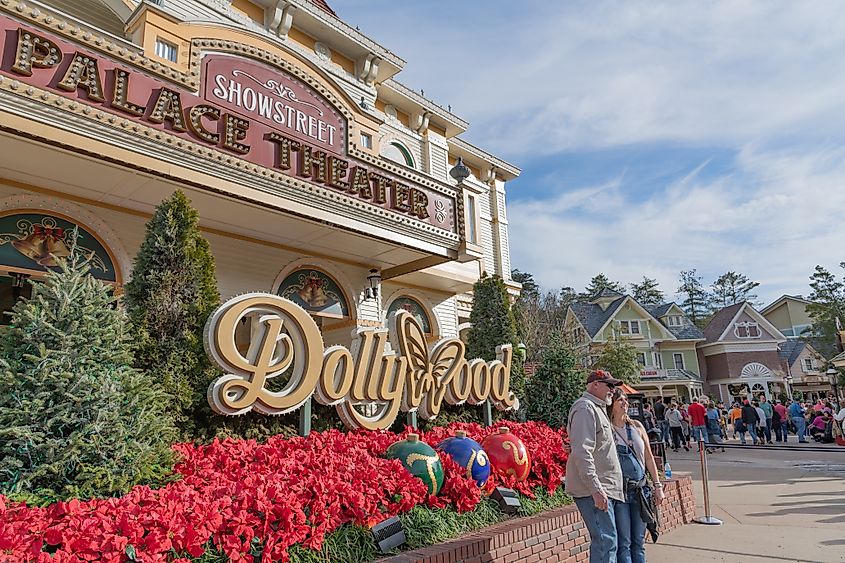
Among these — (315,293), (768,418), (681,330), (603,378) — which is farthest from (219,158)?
(681,330)

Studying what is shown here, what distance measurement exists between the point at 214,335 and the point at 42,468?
7.04ft

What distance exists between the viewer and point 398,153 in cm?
1623

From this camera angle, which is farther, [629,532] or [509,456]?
[509,456]

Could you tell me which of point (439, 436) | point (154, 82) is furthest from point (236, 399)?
point (154, 82)

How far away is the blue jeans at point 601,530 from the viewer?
4078 millimetres

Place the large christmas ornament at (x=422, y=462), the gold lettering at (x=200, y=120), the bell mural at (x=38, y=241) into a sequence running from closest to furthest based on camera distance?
the large christmas ornament at (x=422, y=462)
the bell mural at (x=38, y=241)
the gold lettering at (x=200, y=120)

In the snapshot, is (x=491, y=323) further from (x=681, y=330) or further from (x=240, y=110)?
(x=681, y=330)

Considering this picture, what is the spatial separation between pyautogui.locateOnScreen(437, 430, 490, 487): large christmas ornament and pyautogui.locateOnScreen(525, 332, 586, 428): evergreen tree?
4.42 metres

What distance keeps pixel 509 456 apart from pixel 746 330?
45056 millimetres

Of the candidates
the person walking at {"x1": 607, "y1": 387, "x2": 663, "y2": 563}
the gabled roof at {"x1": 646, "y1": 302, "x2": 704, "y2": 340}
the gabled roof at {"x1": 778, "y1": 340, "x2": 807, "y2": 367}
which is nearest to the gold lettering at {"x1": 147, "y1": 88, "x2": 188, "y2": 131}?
the person walking at {"x1": 607, "y1": 387, "x2": 663, "y2": 563}

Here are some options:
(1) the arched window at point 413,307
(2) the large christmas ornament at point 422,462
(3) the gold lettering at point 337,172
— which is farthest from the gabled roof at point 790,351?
(2) the large christmas ornament at point 422,462

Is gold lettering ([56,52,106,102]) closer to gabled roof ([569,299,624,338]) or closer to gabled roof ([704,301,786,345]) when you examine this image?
gabled roof ([569,299,624,338])

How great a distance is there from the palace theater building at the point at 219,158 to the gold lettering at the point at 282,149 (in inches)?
0.9

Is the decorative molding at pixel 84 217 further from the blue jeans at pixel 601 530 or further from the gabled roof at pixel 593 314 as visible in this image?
the gabled roof at pixel 593 314
